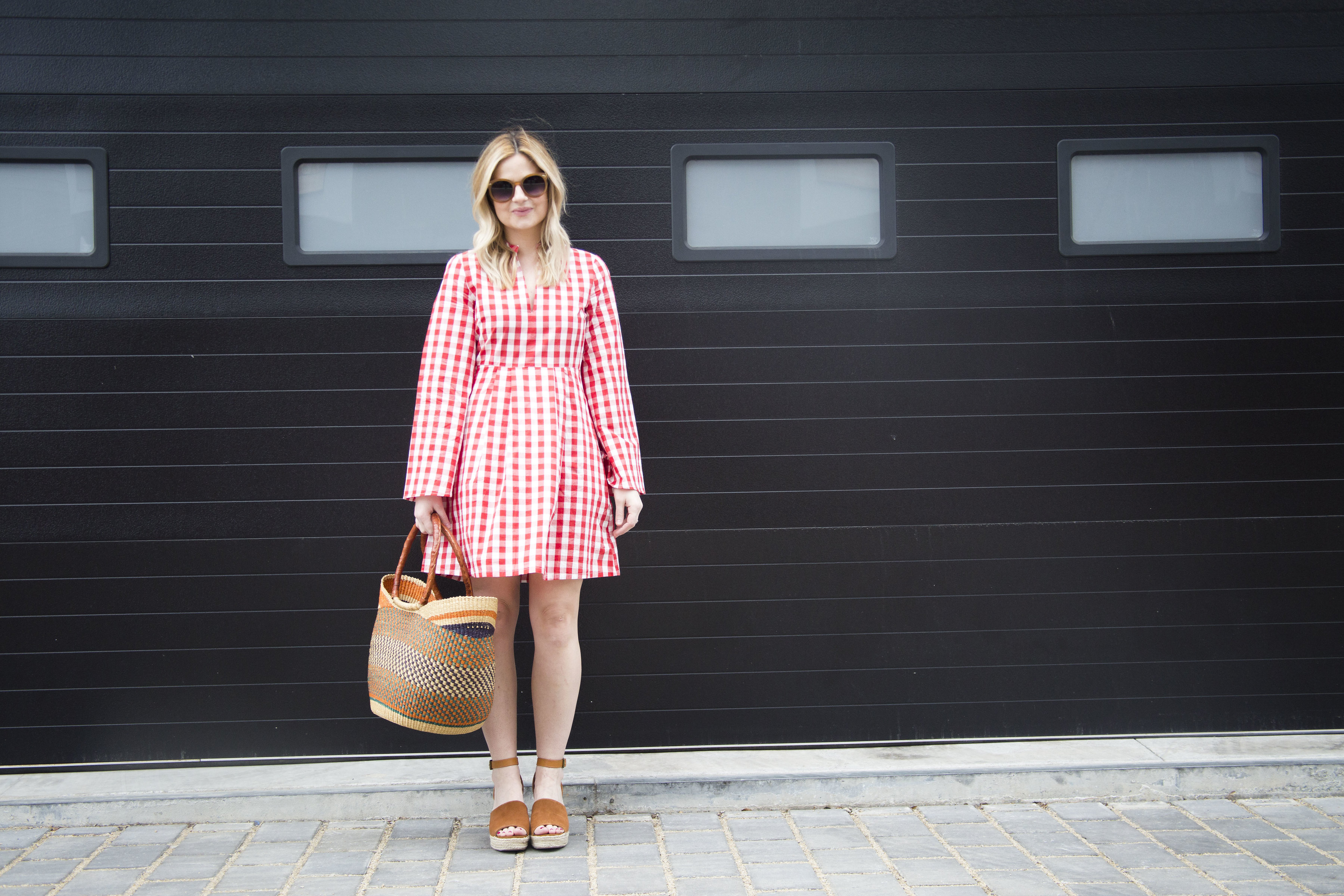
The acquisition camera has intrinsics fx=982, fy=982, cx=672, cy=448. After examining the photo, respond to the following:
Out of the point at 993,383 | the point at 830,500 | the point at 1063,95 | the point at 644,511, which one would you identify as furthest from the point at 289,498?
the point at 1063,95

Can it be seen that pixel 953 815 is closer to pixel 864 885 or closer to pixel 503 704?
pixel 864 885

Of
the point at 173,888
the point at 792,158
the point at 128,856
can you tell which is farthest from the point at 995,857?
the point at 128,856

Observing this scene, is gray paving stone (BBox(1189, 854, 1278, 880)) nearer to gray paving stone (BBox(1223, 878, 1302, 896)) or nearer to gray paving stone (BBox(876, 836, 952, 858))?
gray paving stone (BBox(1223, 878, 1302, 896))

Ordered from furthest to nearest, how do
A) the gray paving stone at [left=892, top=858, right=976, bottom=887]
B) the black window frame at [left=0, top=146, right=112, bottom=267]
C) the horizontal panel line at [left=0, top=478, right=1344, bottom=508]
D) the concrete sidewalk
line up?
the horizontal panel line at [left=0, top=478, right=1344, bottom=508] < the black window frame at [left=0, top=146, right=112, bottom=267] < the concrete sidewalk < the gray paving stone at [left=892, top=858, right=976, bottom=887]

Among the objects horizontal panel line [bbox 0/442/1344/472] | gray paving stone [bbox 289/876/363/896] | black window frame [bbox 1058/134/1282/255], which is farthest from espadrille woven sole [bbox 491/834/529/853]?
black window frame [bbox 1058/134/1282/255]

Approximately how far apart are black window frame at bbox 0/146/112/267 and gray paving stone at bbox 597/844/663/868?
2.30m

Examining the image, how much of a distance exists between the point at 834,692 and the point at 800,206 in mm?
1584

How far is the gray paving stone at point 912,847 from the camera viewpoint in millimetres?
2521

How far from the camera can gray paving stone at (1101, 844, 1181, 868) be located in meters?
2.43

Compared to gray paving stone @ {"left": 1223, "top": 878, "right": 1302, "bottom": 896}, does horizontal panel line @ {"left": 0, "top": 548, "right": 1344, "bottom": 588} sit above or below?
above

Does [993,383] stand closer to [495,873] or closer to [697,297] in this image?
[697,297]

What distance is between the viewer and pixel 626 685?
3.16 m

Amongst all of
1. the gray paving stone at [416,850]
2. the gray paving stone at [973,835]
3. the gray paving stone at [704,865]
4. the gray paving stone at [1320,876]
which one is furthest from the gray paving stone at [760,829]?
the gray paving stone at [1320,876]

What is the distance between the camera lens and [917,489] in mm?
3215
